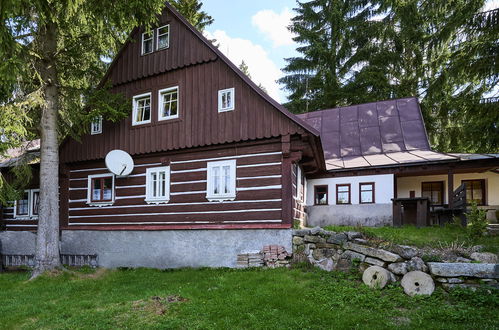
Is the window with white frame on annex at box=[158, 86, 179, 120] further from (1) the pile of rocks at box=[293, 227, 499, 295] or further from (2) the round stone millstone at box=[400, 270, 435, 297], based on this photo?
(2) the round stone millstone at box=[400, 270, 435, 297]

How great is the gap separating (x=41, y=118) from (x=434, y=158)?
1423 cm

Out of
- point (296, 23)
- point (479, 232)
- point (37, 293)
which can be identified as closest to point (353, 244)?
point (479, 232)

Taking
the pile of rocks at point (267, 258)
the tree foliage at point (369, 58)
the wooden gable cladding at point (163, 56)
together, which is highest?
the tree foliage at point (369, 58)

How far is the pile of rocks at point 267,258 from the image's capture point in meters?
10.6

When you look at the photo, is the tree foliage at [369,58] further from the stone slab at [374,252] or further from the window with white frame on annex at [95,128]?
the window with white frame on annex at [95,128]

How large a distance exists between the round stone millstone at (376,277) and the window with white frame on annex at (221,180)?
4926 mm

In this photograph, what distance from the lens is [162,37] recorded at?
45.7 feet

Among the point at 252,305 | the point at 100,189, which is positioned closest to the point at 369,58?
the point at 100,189

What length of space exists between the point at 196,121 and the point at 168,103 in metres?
1.63

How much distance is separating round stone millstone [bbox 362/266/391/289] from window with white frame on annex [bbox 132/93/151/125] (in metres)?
9.23

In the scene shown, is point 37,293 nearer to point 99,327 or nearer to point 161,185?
point 99,327

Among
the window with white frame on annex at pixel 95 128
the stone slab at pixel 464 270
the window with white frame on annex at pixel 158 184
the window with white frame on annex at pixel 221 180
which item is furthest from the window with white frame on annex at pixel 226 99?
the stone slab at pixel 464 270

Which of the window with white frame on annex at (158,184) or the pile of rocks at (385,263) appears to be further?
the window with white frame on annex at (158,184)

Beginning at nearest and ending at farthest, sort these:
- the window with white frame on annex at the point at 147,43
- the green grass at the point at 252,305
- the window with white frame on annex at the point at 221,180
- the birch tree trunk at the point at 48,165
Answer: the green grass at the point at 252,305
the birch tree trunk at the point at 48,165
the window with white frame on annex at the point at 221,180
the window with white frame on annex at the point at 147,43
